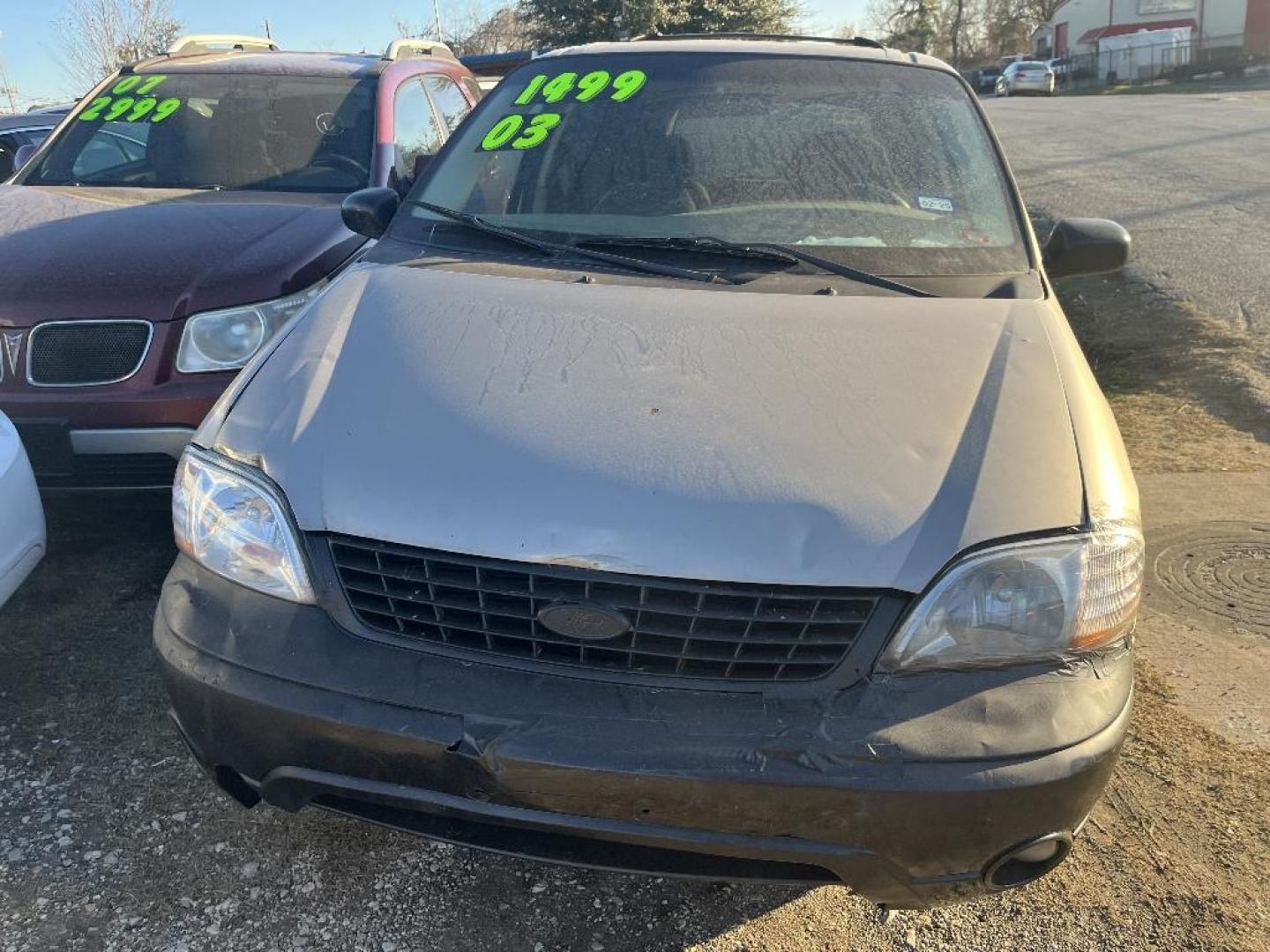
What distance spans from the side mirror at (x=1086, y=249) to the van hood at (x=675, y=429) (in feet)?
2.62

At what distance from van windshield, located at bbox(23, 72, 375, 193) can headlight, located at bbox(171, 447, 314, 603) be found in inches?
121

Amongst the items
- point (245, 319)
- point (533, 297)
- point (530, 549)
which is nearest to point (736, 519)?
point (530, 549)

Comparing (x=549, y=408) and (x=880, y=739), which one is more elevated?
(x=549, y=408)

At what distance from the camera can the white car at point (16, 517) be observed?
291 centimetres

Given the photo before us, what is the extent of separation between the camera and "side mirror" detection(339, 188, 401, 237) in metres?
3.51

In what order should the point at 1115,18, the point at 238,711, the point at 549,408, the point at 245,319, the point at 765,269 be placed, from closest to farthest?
the point at 238,711
the point at 549,408
the point at 765,269
the point at 245,319
the point at 1115,18

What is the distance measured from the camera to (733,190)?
3.21 m

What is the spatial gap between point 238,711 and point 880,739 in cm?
121

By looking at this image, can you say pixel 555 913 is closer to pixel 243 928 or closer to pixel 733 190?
pixel 243 928

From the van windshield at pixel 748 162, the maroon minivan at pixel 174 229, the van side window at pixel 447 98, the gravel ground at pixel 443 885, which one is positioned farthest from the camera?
the van side window at pixel 447 98

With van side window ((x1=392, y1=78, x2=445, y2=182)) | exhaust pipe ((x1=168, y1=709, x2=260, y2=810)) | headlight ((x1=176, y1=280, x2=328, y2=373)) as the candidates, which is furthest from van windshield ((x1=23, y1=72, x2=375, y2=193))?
exhaust pipe ((x1=168, y1=709, x2=260, y2=810))

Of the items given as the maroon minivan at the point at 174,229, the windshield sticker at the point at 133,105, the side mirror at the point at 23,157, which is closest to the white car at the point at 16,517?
the maroon minivan at the point at 174,229

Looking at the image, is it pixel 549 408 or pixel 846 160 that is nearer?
pixel 549 408

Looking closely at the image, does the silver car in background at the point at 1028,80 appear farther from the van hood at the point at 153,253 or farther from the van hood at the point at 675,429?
the van hood at the point at 675,429
